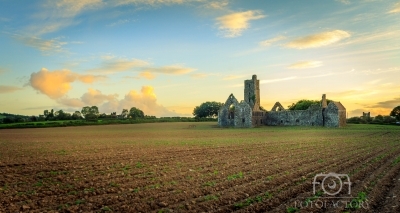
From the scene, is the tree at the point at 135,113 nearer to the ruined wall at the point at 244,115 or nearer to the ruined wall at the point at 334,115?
the ruined wall at the point at 244,115

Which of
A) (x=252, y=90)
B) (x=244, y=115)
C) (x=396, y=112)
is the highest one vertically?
(x=252, y=90)

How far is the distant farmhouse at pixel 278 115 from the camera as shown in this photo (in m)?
71.7

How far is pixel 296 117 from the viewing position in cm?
7688

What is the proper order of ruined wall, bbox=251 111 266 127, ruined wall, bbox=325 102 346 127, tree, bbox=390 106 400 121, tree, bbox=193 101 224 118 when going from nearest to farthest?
ruined wall, bbox=325 102 346 127 → ruined wall, bbox=251 111 266 127 → tree, bbox=390 106 400 121 → tree, bbox=193 101 224 118

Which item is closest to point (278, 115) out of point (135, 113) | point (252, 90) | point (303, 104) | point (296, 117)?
point (296, 117)

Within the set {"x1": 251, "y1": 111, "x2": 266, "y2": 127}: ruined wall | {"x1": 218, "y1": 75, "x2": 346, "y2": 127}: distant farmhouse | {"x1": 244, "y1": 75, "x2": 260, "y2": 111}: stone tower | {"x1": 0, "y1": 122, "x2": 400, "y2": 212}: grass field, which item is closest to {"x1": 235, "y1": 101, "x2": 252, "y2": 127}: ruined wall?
{"x1": 218, "y1": 75, "x2": 346, "y2": 127}: distant farmhouse

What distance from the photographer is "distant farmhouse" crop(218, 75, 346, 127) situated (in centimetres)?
7169

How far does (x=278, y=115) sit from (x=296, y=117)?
4.69 m

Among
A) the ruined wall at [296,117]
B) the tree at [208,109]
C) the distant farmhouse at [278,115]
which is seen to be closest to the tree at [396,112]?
the distant farmhouse at [278,115]

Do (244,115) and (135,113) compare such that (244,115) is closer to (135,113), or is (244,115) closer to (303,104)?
(303,104)

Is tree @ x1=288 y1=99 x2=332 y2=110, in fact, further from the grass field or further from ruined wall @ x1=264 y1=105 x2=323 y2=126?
the grass field

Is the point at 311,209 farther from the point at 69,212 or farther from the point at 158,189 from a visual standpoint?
the point at 69,212

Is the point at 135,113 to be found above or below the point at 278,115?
above

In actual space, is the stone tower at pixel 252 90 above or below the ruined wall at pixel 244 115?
above
